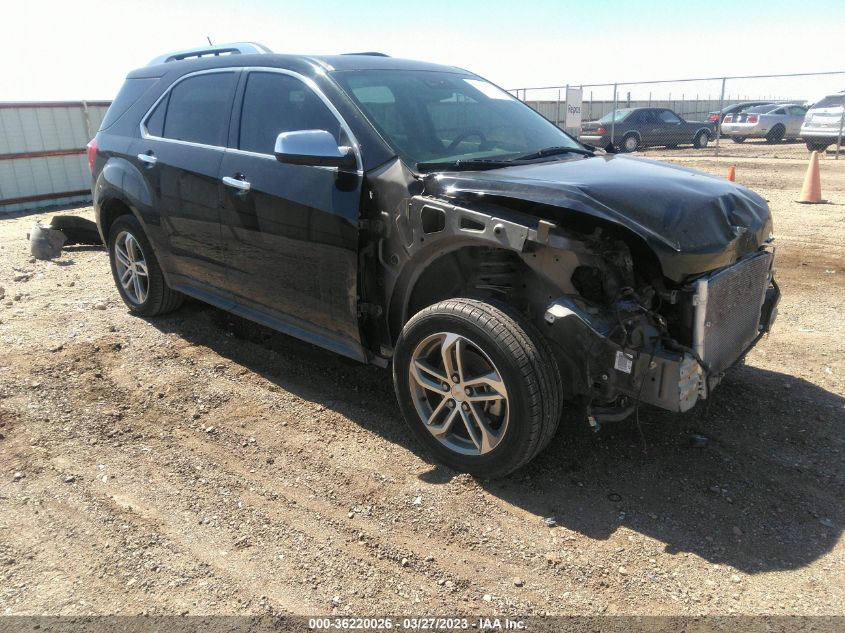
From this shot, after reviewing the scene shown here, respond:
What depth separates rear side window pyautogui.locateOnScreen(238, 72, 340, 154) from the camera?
384 cm

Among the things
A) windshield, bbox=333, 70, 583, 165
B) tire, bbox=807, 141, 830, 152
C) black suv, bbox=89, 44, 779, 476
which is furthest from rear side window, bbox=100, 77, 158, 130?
tire, bbox=807, 141, 830, 152

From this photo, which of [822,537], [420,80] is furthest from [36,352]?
[822,537]

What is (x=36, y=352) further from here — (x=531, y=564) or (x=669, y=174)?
(x=669, y=174)

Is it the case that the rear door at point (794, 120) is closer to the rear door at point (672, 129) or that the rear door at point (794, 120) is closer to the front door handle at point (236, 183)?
the rear door at point (672, 129)

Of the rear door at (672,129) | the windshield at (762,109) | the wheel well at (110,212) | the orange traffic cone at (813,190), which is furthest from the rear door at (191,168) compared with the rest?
the windshield at (762,109)

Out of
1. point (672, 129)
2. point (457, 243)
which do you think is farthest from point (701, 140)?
point (457, 243)

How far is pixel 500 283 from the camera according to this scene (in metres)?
3.40

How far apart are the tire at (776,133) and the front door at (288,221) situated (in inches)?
989

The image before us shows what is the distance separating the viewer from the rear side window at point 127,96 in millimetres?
5277

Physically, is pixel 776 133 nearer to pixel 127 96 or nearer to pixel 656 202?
pixel 127 96

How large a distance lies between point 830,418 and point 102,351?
4.93 metres

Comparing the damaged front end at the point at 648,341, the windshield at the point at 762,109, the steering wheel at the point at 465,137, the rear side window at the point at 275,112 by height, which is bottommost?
the windshield at the point at 762,109

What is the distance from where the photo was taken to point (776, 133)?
24.8 m

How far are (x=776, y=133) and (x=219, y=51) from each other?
24.8m
